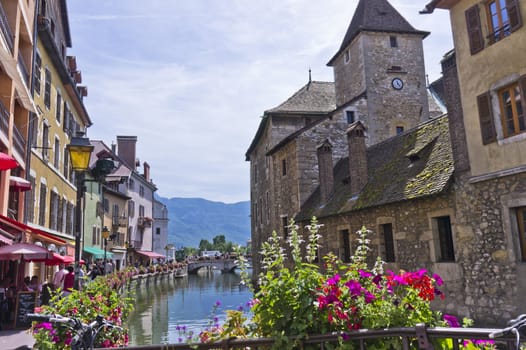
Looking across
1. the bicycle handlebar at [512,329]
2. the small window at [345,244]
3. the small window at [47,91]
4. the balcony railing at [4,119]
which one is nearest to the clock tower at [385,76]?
the small window at [345,244]

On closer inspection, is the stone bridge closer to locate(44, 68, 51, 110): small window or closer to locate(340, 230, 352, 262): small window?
locate(340, 230, 352, 262): small window

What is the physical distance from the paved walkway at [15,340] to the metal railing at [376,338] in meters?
5.23

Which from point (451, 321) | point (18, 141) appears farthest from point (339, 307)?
point (18, 141)

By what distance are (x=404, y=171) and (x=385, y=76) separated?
35.8 ft

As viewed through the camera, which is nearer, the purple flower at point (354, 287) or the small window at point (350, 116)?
the purple flower at point (354, 287)

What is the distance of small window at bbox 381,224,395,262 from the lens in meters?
14.6

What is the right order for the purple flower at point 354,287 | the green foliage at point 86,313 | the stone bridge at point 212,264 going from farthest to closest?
the stone bridge at point 212,264 → the green foliage at point 86,313 → the purple flower at point 354,287

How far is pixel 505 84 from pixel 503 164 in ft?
6.17

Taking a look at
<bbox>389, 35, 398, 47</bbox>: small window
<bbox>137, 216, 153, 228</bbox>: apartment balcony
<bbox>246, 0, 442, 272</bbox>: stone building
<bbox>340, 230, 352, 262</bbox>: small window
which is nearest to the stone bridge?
<bbox>137, 216, 153, 228</bbox>: apartment balcony

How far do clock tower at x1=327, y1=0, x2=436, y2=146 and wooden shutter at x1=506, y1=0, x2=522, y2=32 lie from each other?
43.4 feet

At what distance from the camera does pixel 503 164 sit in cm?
1012

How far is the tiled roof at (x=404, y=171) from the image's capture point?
12.7m

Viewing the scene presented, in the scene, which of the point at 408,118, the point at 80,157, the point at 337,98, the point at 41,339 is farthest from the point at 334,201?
the point at 41,339

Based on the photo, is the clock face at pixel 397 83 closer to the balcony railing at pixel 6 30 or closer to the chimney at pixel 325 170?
the chimney at pixel 325 170
